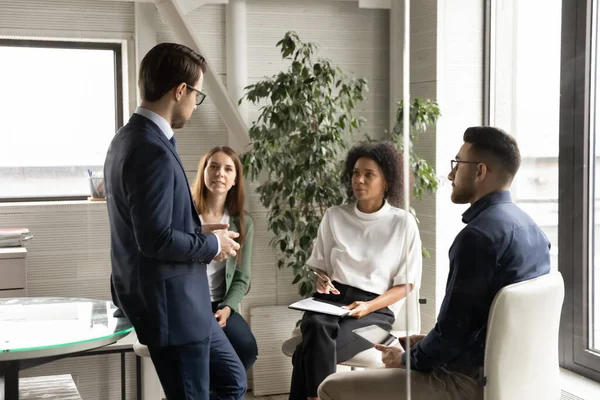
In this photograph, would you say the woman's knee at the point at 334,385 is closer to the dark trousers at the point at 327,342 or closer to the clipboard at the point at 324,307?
the dark trousers at the point at 327,342

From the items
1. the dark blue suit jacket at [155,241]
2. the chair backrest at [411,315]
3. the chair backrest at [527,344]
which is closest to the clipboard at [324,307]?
the chair backrest at [411,315]

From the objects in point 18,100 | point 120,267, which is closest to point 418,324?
point 120,267

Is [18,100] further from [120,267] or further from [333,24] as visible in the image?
[333,24]

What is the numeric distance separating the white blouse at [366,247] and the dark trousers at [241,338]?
219mm

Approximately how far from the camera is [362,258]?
173cm

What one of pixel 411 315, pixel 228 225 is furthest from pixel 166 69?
pixel 411 315

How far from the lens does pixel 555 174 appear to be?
1772 millimetres

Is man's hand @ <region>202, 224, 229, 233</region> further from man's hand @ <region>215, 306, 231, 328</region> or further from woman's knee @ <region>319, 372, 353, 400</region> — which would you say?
woman's knee @ <region>319, 372, 353, 400</region>

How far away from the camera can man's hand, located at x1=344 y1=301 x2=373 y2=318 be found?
174 cm

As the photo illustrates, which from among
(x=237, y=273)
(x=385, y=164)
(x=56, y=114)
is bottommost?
(x=237, y=273)

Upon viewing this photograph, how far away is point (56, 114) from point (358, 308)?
83 cm

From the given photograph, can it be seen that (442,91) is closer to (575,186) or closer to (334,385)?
(575,186)

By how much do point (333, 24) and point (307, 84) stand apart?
16cm

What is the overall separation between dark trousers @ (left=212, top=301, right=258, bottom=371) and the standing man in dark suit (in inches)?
1.4
